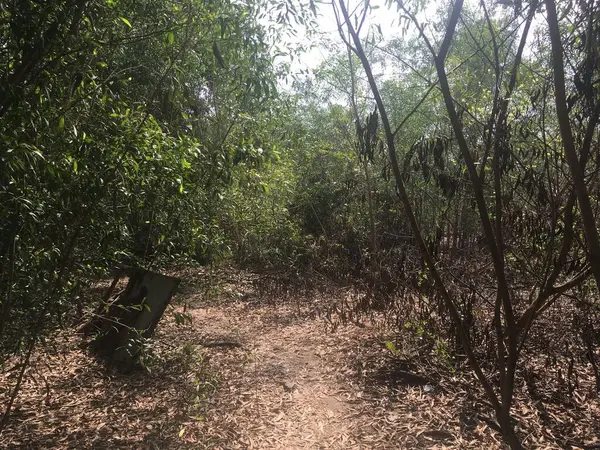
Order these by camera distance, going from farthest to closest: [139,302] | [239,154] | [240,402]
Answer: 1. [139,302]
2. [240,402]
3. [239,154]

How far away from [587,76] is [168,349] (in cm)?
355

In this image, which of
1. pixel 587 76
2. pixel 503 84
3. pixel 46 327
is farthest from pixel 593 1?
pixel 46 327

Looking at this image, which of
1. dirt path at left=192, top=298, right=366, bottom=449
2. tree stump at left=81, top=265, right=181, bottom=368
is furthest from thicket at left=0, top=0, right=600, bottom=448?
dirt path at left=192, top=298, right=366, bottom=449

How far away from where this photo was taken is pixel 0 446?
2.93 meters

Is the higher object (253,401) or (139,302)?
(139,302)

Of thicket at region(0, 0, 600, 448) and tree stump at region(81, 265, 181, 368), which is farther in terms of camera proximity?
tree stump at region(81, 265, 181, 368)

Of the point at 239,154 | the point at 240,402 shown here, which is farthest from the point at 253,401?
the point at 239,154

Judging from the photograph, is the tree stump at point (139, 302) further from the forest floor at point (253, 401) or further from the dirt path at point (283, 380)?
the dirt path at point (283, 380)

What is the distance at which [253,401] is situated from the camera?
3.74 m

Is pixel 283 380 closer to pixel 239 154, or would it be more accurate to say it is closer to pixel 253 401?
pixel 253 401

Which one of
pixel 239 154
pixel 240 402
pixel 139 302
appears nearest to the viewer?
pixel 239 154

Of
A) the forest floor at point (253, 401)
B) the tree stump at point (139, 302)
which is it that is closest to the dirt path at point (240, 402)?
the forest floor at point (253, 401)

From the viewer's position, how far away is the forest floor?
3103 millimetres

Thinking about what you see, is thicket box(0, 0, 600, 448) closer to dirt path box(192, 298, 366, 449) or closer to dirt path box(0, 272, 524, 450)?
dirt path box(0, 272, 524, 450)
